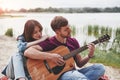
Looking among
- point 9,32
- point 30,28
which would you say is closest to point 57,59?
point 30,28

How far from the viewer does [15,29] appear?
9.94 ft

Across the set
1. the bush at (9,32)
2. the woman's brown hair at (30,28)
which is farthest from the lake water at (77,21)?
the woman's brown hair at (30,28)

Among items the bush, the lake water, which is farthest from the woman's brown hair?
the bush

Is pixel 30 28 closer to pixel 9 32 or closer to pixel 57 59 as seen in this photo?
pixel 57 59

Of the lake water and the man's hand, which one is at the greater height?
the man's hand

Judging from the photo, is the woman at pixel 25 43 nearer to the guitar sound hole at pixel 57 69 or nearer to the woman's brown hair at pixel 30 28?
the woman's brown hair at pixel 30 28

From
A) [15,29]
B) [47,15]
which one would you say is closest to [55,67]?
[47,15]

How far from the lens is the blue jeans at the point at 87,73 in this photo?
1.79 metres

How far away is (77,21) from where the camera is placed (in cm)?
305

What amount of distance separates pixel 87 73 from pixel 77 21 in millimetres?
1185

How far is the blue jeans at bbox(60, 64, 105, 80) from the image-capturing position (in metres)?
1.79

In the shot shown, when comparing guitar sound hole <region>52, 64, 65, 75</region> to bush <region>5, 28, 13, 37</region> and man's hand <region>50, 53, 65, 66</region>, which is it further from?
bush <region>5, 28, 13, 37</region>

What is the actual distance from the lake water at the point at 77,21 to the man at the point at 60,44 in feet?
3.28

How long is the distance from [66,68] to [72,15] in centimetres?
112
